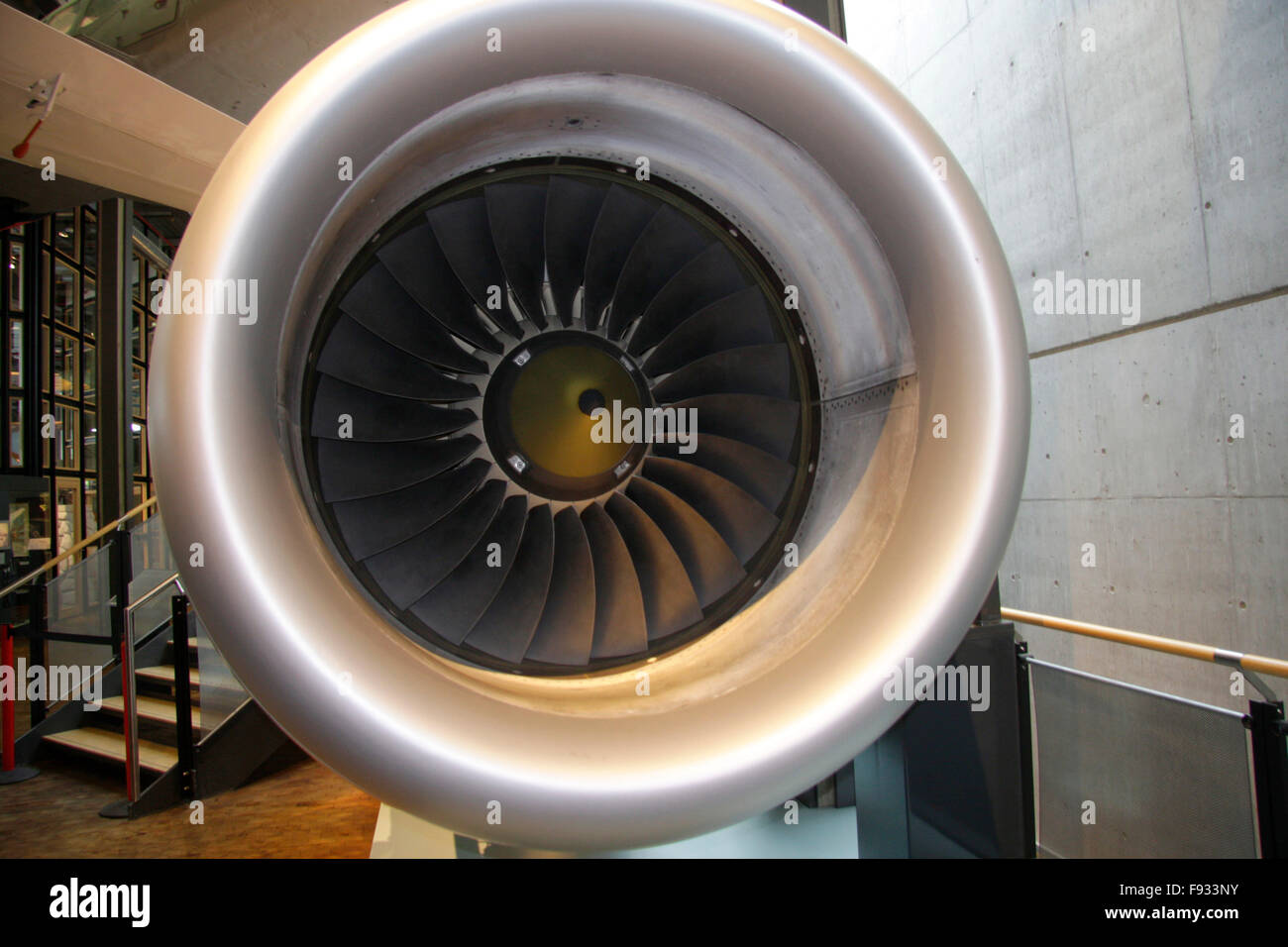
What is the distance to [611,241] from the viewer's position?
1705 mm

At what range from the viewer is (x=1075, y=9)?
104 inches

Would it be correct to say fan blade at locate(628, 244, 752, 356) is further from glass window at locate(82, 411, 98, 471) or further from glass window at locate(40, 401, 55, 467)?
glass window at locate(82, 411, 98, 471)

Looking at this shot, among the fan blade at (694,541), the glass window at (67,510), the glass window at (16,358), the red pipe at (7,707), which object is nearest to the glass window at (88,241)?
the glass window at (16,358)

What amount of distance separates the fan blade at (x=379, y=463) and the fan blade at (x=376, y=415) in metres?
0.03

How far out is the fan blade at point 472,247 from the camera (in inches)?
61.7

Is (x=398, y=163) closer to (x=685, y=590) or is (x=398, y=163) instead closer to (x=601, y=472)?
(x=601, y=472)

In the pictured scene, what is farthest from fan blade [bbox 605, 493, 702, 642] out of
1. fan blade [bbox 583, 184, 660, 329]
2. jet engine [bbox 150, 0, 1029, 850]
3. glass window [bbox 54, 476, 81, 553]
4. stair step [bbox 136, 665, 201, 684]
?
glass window [bbox 54, 476, 81, 553]

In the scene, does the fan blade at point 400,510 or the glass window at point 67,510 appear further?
the glass window at point 67,510

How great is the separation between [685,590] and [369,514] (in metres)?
0.61

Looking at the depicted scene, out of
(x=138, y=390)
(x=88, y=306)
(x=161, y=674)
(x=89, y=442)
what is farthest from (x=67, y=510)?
(x=161, y=674)

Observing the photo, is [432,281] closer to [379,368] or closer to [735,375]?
[379,368]

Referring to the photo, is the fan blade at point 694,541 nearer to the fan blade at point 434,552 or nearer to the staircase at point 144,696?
the fan blade at point 434,552

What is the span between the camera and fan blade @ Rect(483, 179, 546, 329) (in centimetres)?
160
